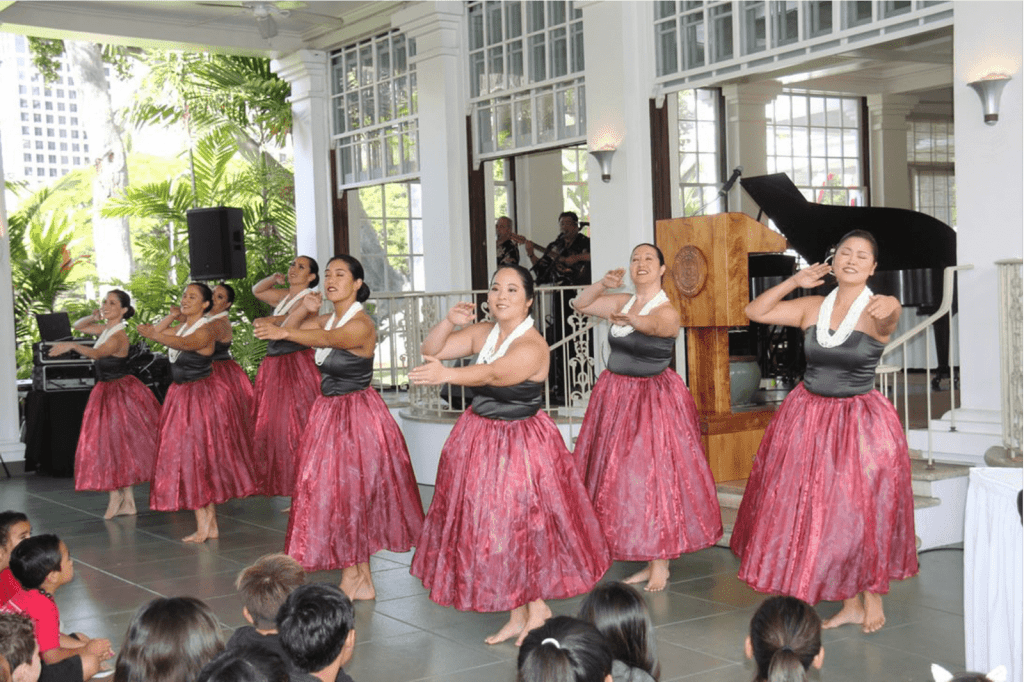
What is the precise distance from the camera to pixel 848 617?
470 centimetres

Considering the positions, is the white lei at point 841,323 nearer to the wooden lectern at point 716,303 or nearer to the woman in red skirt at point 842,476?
the woman in red skirt at point 842,476

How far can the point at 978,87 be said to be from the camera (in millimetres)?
6094

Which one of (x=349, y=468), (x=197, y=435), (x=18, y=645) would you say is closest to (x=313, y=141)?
(x=197, y=435)

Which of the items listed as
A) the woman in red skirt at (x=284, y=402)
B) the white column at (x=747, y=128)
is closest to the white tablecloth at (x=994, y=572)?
the woman in red skirt at (x=284, y=402)

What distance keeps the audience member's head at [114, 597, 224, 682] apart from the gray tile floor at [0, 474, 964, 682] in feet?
5.28

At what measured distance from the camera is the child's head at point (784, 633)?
8.44 feet

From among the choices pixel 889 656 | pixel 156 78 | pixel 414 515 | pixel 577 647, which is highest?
pixel 156 78

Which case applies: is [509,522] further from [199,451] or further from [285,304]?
[285,304]

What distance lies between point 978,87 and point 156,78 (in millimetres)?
14322

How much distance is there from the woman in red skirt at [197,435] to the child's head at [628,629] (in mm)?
4855

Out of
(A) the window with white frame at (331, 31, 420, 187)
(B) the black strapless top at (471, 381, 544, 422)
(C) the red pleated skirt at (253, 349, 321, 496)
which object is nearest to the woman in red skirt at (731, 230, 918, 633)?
(B) the black strapless top at (471, 381, 544, 422)

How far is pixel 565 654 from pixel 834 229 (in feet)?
25.5

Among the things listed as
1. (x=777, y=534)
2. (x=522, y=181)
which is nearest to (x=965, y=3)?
(x=777, y=534)

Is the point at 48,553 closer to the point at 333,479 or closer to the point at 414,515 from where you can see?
the point at 333,479
